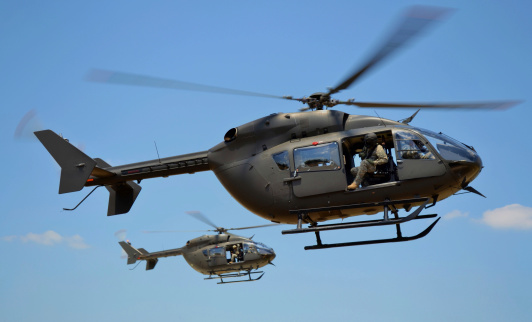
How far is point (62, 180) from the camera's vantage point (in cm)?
1418

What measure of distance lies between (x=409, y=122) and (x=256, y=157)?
3.20 meters

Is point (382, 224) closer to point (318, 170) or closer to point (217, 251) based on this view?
point (318, 170)

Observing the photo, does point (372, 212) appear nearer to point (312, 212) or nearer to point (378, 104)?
point (312, 212)

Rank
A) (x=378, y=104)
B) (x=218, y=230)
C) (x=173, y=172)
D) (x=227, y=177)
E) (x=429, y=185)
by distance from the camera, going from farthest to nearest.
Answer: (x=218, y=230) < (x=173, y=172) < (x=227, y=177) < (x=378, y=104) < (x=429, y=185)

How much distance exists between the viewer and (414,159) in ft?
36.4

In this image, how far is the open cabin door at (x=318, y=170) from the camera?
11.4 metres

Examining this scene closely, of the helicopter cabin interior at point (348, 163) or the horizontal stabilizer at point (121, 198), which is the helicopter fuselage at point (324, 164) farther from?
the horizontal stabilizer at point (121, 198)

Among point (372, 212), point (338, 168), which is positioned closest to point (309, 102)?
point (338, 168)

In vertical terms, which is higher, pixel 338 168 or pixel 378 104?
pixel 378 104

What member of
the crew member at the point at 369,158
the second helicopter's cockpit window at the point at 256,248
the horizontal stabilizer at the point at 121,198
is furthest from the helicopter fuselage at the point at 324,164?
the second helicopter's cockpit window at the point at 256,248

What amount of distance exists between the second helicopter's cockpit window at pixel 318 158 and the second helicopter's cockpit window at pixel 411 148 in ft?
3.82

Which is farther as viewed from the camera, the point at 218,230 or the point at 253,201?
the point at 218,230

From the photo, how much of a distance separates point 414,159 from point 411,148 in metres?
0.22

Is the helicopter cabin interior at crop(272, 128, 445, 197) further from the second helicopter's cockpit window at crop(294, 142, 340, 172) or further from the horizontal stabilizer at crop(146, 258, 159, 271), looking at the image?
the horizontal stabilizer at crop(146, 258, 159, 271)
